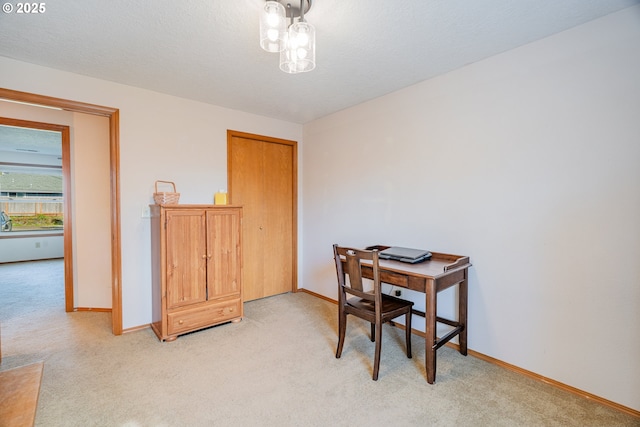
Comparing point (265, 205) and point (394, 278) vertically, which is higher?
point (265, 205)

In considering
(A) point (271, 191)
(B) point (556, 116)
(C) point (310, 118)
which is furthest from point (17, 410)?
(C) point (310, 118)

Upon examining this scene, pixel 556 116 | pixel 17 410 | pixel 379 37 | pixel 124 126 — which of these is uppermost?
pixel 379 37

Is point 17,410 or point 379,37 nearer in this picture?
point 17,410

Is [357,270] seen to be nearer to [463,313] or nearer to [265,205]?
[463,313]

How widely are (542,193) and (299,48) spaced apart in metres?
1.94

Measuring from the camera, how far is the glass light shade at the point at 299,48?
159 centimetres

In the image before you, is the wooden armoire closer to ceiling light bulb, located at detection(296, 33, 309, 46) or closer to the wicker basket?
the wicker basket

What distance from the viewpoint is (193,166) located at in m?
3.21

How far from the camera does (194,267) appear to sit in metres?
2.80

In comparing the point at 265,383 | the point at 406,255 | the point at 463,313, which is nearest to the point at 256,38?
the point at 406,255

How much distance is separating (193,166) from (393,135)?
2.24 m

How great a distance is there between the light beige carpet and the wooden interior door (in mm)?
976

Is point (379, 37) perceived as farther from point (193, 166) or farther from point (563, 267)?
point (193, 166)

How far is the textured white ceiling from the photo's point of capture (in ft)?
5.57
